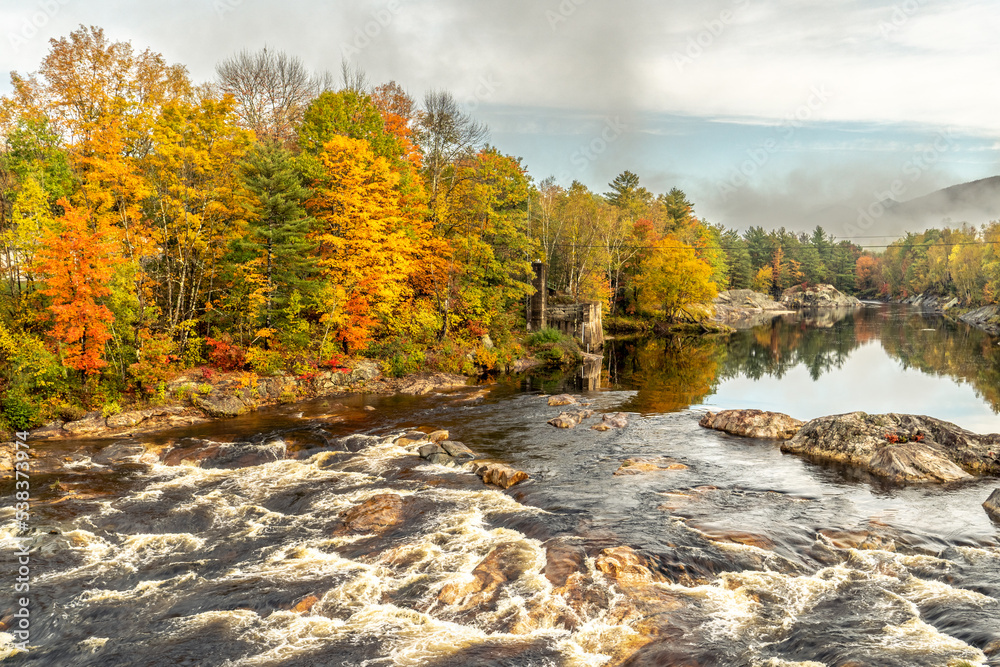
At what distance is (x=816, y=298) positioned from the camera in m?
125

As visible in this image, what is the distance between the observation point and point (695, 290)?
221 ft

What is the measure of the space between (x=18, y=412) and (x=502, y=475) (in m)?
17.8

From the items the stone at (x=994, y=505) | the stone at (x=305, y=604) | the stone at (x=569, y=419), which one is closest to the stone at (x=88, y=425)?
the stone at (x=305, y=604)

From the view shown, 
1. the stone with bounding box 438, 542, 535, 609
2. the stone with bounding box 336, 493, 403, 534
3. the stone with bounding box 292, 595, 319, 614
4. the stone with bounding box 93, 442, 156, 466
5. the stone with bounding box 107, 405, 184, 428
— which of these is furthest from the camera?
the stone with bounding box 107, 405, 184, 428

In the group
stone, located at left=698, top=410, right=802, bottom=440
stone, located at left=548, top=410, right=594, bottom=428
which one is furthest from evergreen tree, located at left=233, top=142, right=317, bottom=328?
stone, located at left=698, top=410, right=802, bottom=440

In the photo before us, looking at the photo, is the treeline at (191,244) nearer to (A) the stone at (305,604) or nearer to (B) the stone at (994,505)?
(A) the stone at (305,604)

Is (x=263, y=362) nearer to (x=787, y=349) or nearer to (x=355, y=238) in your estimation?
(x=355, y=238)

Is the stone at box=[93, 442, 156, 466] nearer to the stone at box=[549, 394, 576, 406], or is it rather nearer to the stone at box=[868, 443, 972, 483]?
the stone at box=[549, 394, 576, 406]

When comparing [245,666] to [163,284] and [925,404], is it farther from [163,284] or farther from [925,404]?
[925,404]

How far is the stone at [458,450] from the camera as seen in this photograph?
18422mm

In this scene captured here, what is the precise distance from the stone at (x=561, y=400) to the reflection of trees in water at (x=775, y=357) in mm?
2959

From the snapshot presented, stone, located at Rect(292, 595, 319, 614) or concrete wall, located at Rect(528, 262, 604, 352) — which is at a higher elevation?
concrete wall, located at Rect(528, 262, 604, 352)

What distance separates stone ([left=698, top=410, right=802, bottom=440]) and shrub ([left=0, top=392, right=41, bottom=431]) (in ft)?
84.1

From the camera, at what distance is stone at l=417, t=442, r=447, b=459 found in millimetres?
18452
